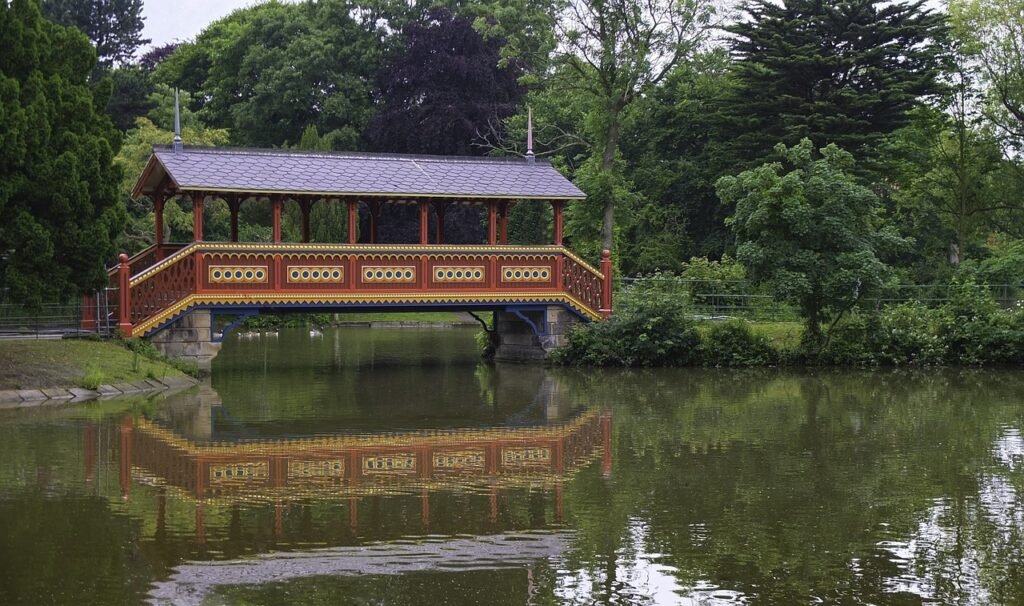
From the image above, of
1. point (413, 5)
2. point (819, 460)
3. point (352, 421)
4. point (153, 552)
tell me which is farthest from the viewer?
point (413, 5)

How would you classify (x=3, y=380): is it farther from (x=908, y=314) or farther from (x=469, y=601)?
(x=908, y=314)

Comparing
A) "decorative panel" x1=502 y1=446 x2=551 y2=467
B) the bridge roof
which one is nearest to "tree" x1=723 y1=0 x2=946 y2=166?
the bridge roof

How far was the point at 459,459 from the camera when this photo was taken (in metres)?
15.5

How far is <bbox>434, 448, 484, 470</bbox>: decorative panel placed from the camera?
15000 millimetres

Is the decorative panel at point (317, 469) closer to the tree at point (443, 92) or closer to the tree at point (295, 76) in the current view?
the tree at point (443, 92)

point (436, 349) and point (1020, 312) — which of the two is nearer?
point (1020, 312)

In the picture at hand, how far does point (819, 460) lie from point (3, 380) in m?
13.3

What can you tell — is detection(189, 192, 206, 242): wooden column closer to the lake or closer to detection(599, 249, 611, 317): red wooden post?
the lake

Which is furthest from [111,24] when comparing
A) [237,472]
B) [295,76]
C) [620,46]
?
[237,472]

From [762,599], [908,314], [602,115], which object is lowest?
[762,599]

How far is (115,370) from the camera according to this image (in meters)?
22.5

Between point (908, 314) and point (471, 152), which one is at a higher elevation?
point (471, 152)

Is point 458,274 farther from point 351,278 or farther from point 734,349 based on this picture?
point 734,349

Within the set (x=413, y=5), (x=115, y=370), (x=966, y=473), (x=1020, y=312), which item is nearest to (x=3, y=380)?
(x=115, y=370)
